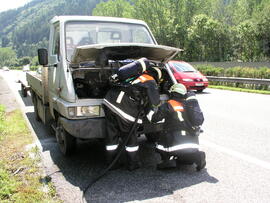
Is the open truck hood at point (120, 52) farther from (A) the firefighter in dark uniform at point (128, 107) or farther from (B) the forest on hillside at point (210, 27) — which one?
(B) the forest on hillside at point (210, 27)

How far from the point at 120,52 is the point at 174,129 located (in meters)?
1.59

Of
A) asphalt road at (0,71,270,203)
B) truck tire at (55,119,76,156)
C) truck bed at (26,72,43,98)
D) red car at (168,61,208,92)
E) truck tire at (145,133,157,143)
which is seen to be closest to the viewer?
asphalt road at (0,71,270,203)

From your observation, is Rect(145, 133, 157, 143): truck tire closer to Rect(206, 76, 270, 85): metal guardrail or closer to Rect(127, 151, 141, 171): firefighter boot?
Rect(127, 151, 141, 171): firefighter boot

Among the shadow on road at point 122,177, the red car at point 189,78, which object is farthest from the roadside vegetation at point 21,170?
the red car at point 189,78

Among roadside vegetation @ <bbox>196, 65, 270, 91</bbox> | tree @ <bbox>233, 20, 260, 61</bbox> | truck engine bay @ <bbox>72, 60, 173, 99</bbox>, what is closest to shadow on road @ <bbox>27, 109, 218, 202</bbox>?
truck engine bay @ <bbox>72, 60, 173, 99</bbox>

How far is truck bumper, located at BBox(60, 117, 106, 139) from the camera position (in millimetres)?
4445

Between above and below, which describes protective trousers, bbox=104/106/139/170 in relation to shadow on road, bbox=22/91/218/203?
above

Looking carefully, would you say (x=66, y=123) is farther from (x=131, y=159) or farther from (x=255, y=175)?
(x=255, y=175)

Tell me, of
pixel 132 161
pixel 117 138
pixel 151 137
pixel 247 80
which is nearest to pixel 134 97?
pixel 117 138

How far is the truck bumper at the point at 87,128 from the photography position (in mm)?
4445

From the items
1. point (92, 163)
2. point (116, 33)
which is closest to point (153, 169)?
point (92, 163)

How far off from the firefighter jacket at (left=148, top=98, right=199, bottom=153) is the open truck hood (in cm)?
102

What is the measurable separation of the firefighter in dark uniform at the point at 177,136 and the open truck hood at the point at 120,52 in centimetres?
89

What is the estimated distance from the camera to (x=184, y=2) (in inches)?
1902
